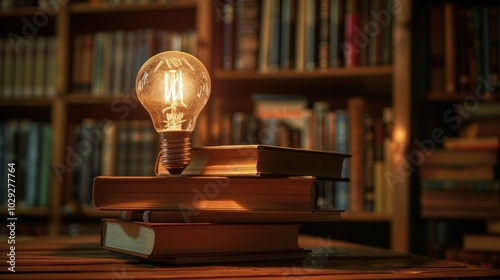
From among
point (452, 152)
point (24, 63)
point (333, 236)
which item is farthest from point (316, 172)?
point (24, 63)

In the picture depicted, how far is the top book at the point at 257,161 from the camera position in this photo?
0.88m

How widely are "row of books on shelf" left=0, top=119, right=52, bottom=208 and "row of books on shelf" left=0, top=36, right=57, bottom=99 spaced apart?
0.11 m

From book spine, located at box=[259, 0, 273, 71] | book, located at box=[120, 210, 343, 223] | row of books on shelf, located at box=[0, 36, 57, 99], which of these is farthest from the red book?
book, located at box=[120, 210, 343, 223]

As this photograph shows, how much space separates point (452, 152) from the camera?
1.81 metres

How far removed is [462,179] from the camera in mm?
1799

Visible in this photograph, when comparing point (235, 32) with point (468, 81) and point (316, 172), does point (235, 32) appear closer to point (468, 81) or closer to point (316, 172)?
point (468, 81)

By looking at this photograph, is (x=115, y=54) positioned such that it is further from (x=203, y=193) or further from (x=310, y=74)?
(x=203, y=193)

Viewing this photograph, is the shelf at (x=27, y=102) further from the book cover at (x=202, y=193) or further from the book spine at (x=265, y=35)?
the book cover at (x=202, y=193)

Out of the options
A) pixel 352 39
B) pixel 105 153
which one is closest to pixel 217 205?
pixel 352 39

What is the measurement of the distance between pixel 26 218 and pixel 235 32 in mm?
966

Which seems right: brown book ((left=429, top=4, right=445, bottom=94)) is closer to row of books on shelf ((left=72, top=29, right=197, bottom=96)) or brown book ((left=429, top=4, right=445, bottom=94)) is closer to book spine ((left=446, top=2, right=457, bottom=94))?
book spine ((left=446, top=2, right=457, bottom=94))

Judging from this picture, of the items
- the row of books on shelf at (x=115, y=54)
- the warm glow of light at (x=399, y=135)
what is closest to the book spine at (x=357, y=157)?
the warm glow of light at (x=399, y=135)

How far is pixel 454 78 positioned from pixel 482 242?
0.45 metres

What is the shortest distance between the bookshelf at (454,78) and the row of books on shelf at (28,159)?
1.14 metres
